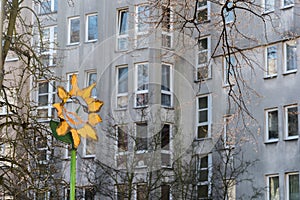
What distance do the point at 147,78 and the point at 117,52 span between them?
2.54 metres

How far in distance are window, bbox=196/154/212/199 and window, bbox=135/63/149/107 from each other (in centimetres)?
364

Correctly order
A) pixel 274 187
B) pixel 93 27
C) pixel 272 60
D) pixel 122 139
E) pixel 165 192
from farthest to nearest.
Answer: pixel 93 27
pixel 272 60
pixel 274 187
pixel 122 139
pixel 165 192

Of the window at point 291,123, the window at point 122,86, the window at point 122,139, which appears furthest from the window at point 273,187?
the window at point 122,86

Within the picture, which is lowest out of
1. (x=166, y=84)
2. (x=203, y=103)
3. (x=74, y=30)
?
(x=203, y=103)

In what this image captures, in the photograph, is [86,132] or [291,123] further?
[291,123]

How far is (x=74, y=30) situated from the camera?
48.4 metres

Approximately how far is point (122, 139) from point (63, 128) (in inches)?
947

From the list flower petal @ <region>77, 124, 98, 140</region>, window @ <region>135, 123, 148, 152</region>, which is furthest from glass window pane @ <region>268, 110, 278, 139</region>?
flower petal @ <region>77, 124, 98, 140</region>

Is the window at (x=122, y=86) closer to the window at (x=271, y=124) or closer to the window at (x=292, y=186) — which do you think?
the window at (x=271, y=124)

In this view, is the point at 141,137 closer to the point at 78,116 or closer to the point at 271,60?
the point at 271,60

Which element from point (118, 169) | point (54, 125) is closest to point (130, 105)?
point (118, 169)

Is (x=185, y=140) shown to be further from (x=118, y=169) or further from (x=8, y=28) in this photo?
(x=8, y=28)

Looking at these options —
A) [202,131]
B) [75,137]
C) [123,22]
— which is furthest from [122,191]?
[75,137]

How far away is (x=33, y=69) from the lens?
22344 mm
